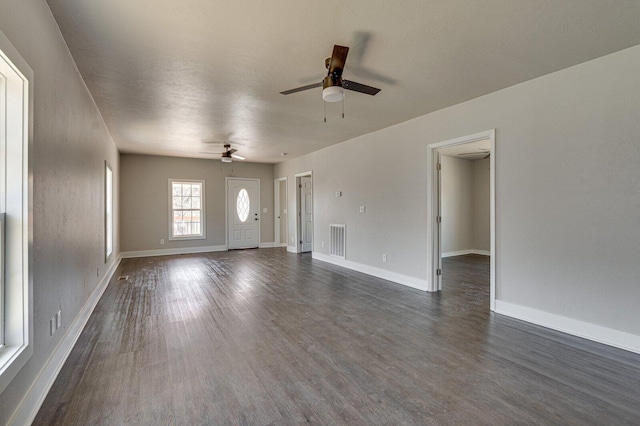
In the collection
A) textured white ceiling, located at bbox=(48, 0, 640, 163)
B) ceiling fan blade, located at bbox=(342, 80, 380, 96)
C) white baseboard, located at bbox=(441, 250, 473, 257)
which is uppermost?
textured white ceiling, located at bbox=(48, 0, 640, 163)

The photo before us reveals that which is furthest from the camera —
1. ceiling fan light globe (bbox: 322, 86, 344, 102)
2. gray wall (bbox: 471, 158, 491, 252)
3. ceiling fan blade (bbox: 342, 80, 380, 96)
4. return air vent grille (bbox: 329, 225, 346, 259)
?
gray wall (bbox: 471, 158, 491, 252)

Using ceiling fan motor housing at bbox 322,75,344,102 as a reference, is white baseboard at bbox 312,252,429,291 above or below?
Result: below

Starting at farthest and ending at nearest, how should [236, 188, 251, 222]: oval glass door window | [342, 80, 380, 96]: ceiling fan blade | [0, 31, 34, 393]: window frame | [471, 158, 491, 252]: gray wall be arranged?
[236, 188, 251, 222]: oval glass door window
[471, 158, 491, 252]: gray wall
[342, 80, 380, 96]: ceiling fan blade
[0, 31, 34, 393]: window frame

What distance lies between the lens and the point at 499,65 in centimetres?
294

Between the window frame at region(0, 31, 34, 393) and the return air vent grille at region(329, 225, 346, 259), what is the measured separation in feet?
16.9

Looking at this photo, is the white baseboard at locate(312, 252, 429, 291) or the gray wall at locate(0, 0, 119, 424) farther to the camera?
the white baseboard at locate(312, 252, 429, 291)

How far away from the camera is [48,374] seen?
6.93 feet

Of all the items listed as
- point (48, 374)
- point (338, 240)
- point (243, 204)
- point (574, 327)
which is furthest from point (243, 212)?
point (574, 327)

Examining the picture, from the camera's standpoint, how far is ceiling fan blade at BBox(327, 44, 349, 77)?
2.41 metres

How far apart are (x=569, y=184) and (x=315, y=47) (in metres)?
2.75

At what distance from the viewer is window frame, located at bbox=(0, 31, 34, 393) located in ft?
5.42

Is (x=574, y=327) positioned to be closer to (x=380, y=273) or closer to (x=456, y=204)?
(x=380, y=273)

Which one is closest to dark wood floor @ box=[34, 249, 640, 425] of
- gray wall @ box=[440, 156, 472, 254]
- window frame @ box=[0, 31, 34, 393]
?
window frame @ box=[0, 31, 34, 393]

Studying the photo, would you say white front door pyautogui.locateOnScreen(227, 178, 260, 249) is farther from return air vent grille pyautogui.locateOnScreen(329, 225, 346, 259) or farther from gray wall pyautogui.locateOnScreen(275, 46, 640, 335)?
gray wall pyautogui.locateOnScreen(275, 46, 640, 335)
